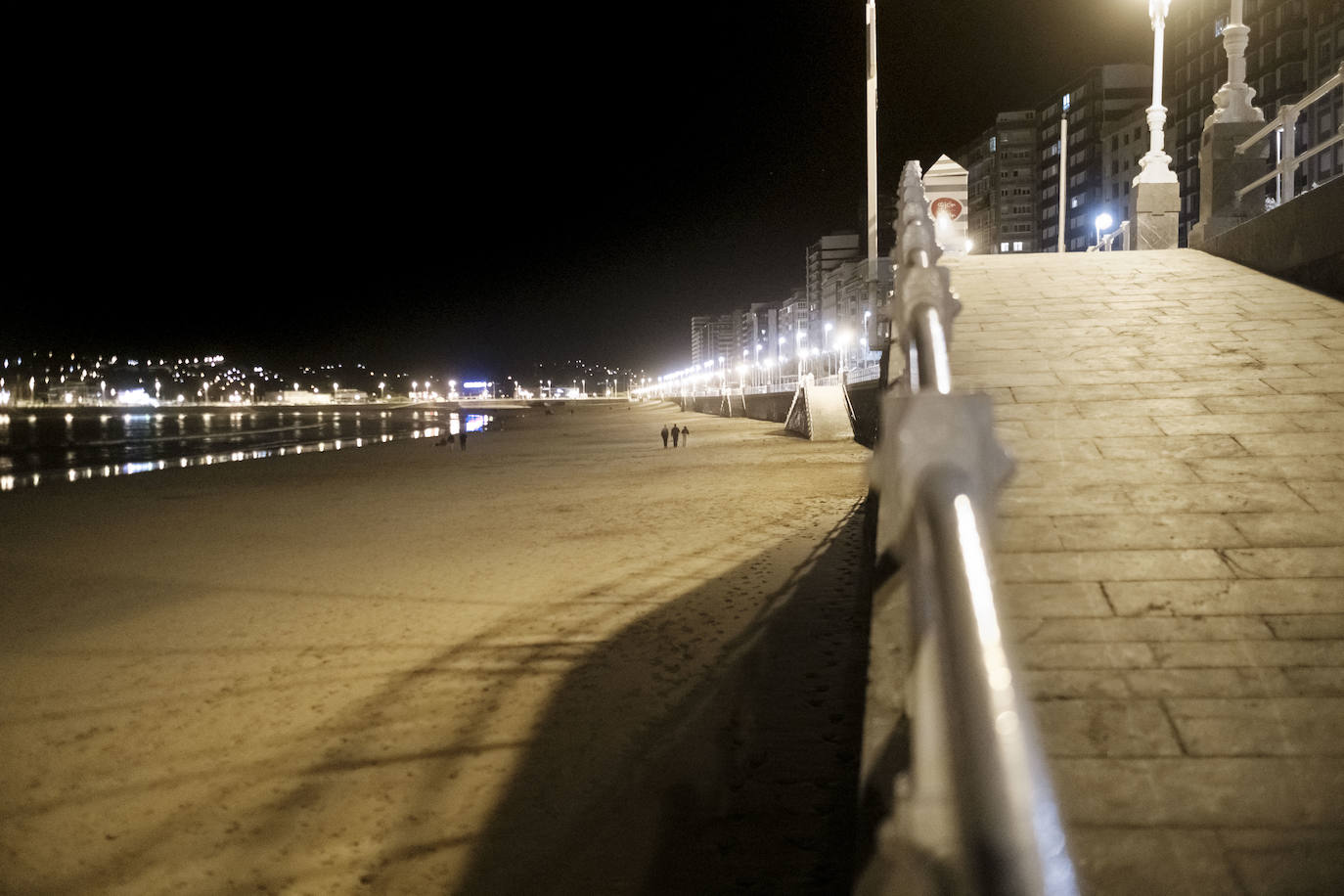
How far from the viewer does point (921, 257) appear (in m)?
4.85

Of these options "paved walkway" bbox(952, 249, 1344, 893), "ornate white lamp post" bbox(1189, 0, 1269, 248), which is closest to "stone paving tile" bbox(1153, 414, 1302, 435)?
"paved walkway" bbox(952, 249, 1344, 893)

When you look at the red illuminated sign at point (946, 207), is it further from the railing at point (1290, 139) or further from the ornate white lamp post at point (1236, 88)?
the railing at point (1290, 139)

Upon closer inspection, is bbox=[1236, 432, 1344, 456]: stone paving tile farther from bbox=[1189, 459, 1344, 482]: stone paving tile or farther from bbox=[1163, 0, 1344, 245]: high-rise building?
bbox=[1163, 0, 1344, 245]: high-rise building

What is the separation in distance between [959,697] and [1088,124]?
9376cm

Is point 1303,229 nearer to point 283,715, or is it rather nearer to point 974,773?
point 974,773

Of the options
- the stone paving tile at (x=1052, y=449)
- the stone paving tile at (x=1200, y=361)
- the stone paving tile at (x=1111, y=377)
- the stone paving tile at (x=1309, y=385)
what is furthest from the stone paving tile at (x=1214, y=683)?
the stone paving tile at (x=1200, y=361)

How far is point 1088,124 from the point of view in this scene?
79.3m

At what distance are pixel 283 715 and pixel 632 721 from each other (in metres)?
2.86

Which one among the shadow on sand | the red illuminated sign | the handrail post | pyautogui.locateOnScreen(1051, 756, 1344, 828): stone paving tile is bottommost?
the shadow on sand

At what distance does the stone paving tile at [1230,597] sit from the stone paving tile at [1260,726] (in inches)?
21.0

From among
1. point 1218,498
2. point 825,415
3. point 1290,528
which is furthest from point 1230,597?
point 825,415

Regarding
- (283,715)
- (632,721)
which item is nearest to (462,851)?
(632,721)

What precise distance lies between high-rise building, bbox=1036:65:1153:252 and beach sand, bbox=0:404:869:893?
77.2 metres

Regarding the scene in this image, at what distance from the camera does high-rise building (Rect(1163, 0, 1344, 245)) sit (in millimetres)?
49006
